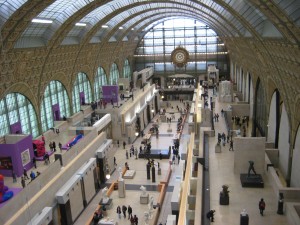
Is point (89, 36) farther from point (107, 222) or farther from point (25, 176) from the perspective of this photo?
point (107, 222)

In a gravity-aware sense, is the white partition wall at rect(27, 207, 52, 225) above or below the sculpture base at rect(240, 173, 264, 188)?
below

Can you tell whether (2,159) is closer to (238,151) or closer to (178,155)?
(238,151)

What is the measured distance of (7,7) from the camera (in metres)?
23.0

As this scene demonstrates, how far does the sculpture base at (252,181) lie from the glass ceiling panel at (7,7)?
18.1 m

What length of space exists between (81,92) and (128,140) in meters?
9.09

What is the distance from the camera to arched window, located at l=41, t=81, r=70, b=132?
34.8m

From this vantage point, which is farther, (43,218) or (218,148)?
(218,148)

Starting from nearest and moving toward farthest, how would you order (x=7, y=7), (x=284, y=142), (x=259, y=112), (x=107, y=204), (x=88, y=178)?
(x=284, y=142) < (x=7, y=7) < (x=107, y=204) < (x=88, y=178) < (x=259, y=112)

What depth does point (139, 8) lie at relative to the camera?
46969 millimetres

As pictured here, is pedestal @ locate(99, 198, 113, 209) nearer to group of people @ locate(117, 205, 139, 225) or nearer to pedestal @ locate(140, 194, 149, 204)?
group of people @ locate(117, 205, 139, 225)

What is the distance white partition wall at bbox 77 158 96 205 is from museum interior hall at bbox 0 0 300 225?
3.2 inches

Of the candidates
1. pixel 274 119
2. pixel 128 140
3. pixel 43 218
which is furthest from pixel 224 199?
pixel 128 140

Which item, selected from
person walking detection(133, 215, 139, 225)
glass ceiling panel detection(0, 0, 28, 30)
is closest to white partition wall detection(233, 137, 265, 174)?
person walking detection(133, 215, 139, 225)

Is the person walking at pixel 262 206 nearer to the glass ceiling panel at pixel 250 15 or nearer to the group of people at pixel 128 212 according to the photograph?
the group of people at pixel 128 212
